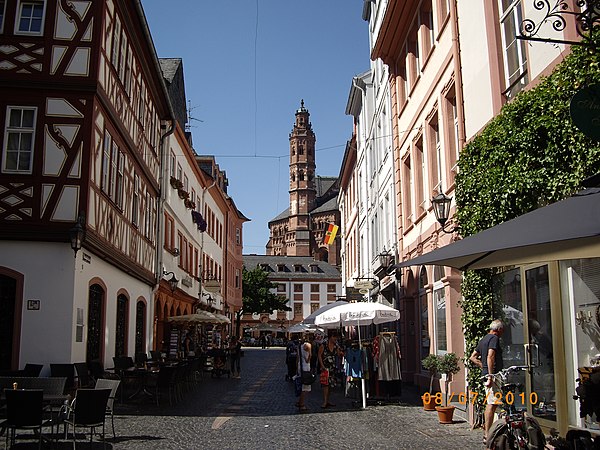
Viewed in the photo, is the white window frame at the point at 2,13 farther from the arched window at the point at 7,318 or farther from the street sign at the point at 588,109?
the street sign at the point at 588,109

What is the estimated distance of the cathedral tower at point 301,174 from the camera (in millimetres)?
125500

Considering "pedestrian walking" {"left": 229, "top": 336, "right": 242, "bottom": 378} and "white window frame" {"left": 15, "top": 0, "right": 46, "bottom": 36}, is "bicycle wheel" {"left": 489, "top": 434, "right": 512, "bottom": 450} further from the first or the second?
"pedestrian walking" {"left": 229, "top": 336, "right": 242, "bottom": 378}

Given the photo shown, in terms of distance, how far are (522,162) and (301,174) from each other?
11794 cm

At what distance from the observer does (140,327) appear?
869 inches

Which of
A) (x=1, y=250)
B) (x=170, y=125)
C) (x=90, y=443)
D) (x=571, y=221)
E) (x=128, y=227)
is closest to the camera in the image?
(x=571, y=221)

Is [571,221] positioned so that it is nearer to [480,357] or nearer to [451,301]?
[480,357]

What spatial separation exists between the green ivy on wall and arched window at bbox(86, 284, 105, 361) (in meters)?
8.50

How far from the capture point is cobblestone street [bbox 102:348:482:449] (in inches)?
387

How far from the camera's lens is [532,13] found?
9.94 m

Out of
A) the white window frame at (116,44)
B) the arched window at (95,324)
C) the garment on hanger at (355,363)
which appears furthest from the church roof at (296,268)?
the garment on hanger at (355,363)

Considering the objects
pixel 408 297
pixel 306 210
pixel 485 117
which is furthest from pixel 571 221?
pixel 306 210

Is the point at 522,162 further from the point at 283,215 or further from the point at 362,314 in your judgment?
the point at 283,215

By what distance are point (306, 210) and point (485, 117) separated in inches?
4501

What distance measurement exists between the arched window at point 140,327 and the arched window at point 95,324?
180 inches
